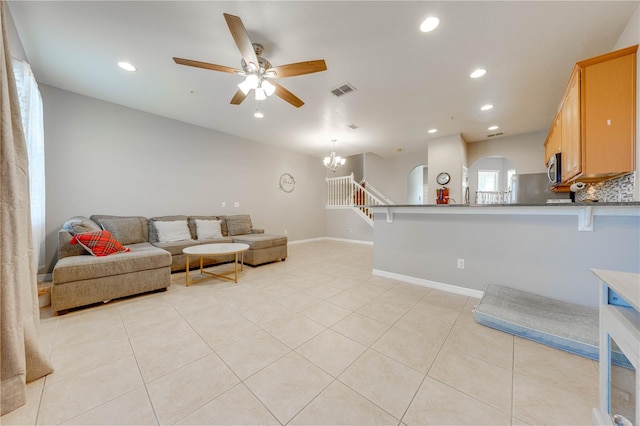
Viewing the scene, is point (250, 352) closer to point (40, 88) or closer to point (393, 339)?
point (393, 339)

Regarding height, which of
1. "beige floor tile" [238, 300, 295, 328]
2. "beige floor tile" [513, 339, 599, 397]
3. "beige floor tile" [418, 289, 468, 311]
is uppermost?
"beige floor tile" [238, 300, 295, 328]

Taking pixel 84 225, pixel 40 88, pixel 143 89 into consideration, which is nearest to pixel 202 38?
pixel 143 89

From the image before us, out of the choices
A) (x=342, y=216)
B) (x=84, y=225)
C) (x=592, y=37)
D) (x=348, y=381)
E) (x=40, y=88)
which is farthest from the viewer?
(x=342, y=216)

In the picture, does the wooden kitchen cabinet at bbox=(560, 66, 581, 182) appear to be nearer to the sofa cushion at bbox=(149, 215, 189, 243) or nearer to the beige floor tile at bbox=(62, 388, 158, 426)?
the beige floor tile at bbox=(62, 388, 158, 426)

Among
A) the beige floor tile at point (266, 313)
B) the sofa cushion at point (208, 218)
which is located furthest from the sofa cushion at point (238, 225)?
the beige floor tile at point (266, 313)

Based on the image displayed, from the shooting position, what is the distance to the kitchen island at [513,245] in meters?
1.97

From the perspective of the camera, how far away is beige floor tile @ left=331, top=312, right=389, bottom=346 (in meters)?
1.84

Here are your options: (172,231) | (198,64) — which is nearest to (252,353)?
(198,64)

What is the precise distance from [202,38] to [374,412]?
344 centimetres

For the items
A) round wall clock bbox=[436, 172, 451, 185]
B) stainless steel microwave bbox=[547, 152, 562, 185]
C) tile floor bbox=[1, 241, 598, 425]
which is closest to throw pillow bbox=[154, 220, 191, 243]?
tile floor bbox=[1, 241, 598, 425]

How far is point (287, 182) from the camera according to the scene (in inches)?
260

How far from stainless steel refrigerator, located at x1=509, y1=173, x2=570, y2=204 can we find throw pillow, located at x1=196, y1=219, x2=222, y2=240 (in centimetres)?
626

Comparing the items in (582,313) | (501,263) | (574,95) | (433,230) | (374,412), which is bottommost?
(374,412)

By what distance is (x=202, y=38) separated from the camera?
90.6 inches
